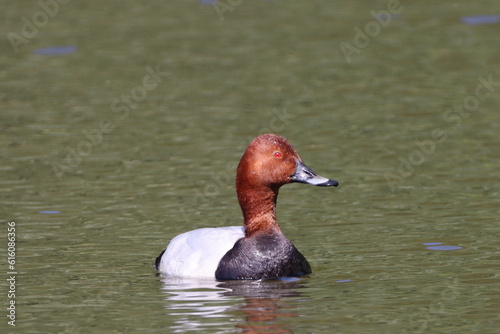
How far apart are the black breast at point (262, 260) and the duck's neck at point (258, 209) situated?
0.12m

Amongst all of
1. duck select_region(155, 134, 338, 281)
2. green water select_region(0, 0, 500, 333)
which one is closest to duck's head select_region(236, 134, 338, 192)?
duck select_region(155, 134, 338, 281)

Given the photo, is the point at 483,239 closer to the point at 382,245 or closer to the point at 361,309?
the point at 382,245

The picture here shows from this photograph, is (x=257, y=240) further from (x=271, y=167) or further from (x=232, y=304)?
(x=232, y=304)

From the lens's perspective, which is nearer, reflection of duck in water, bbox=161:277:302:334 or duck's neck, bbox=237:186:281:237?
reflection of duck in water, bbox=161:277:302:334

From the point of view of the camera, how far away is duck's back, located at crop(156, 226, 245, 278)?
36.2 ft

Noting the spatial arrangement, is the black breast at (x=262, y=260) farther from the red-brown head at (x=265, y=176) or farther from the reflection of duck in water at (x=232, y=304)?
the red-brown head at (x=265, y=176)

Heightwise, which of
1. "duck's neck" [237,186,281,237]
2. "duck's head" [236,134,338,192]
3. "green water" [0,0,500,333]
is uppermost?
"duck's head" [236,134,338,192]

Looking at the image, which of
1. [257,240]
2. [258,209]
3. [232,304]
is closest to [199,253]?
[257,240]

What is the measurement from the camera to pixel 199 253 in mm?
11102

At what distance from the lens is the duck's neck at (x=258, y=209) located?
11.1m

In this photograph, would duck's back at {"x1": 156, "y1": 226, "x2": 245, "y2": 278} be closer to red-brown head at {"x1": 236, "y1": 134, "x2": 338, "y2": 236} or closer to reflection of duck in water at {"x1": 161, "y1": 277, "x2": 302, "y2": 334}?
reflection of duck in water at {"x1": 161, "y1": 277, "x2": 302, "y2": 334}

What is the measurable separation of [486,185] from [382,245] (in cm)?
275

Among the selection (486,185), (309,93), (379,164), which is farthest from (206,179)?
(309,93)

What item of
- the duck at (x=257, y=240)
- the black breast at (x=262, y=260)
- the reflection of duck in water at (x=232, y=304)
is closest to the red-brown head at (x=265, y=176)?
the duck at (x=257, y=240)
